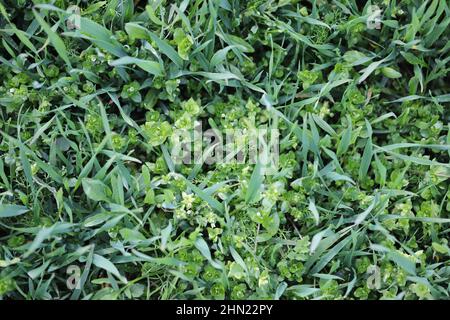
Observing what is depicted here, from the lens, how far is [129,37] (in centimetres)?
158

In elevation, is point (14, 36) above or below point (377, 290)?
above

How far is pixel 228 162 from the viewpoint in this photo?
1.55 meters

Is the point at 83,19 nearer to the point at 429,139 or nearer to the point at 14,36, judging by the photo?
the point at 14,36

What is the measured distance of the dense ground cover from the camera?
4.76ft

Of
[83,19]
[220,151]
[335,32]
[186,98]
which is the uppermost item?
[83,19]

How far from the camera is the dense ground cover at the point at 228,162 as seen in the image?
1.45m
